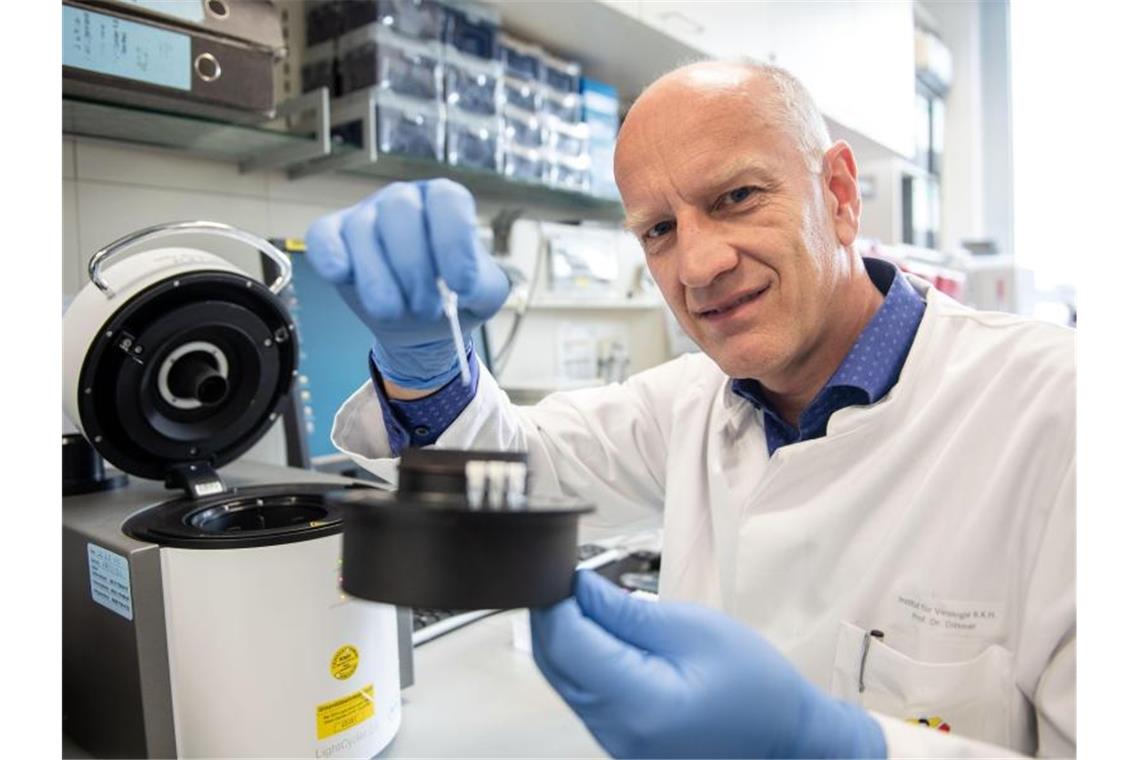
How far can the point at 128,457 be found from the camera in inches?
31.2

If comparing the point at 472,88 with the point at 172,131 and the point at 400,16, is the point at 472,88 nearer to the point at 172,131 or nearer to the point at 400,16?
the point at 400,16

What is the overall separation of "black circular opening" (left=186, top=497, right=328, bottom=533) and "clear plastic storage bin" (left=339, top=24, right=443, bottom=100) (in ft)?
2.37

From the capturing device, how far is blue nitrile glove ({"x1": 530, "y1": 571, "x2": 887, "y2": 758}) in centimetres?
44

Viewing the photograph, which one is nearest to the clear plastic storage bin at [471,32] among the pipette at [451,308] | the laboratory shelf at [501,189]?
the laboratory shelf at [501,189]

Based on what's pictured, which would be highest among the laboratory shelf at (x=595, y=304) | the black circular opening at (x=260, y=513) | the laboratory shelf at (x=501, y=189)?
the laboratory shelf at (x=501, y=189)

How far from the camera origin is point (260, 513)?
0.77 meters

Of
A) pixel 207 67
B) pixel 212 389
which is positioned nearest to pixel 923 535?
pixel 212 389

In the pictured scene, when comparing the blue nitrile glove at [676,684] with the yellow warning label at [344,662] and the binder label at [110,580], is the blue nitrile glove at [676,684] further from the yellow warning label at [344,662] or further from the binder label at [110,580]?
the binder label at [110,580]

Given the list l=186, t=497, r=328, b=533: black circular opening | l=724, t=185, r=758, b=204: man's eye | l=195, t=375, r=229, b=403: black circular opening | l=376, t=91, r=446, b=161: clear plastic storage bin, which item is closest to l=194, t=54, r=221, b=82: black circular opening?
l=376, t=91, r=446, b=161: clear plastic storage bin

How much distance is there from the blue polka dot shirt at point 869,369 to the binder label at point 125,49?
2.71ft

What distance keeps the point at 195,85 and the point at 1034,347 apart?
3.26 feet

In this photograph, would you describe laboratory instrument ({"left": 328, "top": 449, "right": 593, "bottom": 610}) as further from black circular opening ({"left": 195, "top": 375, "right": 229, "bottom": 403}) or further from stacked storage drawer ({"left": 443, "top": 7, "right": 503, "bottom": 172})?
stacked storage drawer ({"left": 443, "top": 7, "right": 503, "bottom": 172})

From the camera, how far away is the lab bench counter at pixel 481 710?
0.76 m
